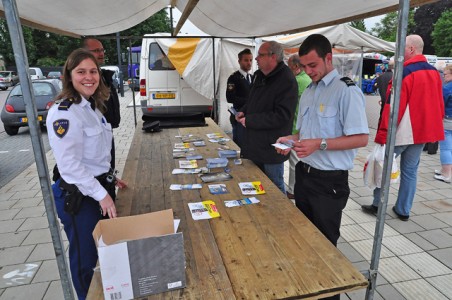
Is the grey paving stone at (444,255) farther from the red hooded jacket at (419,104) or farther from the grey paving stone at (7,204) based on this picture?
the grey paving stone at (7,204)

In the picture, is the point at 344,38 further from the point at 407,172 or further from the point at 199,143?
the point at 199,143

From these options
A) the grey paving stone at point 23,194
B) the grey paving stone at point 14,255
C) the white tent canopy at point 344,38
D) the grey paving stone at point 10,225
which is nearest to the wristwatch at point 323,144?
the grey paving stone at point 14,255

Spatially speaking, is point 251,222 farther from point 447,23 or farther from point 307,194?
point 447,23

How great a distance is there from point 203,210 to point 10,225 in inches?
113

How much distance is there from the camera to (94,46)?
315 centimetres

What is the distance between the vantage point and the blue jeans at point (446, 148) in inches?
183

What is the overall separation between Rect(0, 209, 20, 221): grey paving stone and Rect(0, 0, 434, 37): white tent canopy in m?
2.24

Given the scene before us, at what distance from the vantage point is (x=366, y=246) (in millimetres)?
3104

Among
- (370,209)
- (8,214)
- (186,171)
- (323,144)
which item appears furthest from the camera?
(8,214)

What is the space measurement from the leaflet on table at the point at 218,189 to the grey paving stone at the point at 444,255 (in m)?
2.09

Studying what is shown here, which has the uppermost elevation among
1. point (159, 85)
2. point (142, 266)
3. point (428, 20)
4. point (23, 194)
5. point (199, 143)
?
point (428, 20)

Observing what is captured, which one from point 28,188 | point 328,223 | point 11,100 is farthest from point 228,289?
point 11,100

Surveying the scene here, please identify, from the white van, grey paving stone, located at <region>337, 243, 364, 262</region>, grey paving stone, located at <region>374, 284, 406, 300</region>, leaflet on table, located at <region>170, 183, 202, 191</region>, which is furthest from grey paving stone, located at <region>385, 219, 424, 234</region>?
the white van

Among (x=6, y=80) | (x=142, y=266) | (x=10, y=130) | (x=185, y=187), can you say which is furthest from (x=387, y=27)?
(x=142, y=266)
